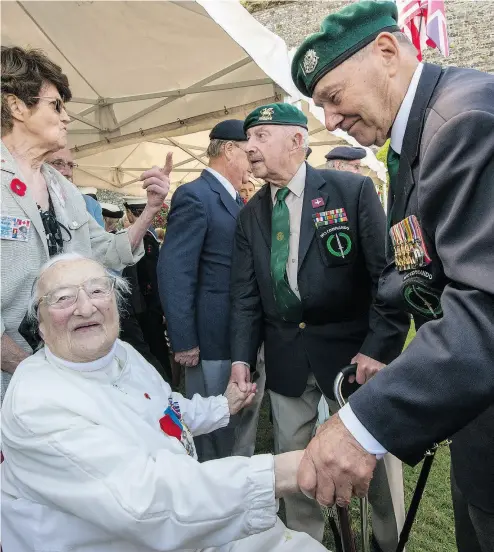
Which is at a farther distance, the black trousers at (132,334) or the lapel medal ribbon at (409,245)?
the black trousers at (132,334)

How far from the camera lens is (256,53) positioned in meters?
3.37

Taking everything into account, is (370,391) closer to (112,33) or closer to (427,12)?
(112,33)

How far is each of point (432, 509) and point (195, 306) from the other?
2040 mm

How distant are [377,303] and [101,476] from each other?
1.56 m

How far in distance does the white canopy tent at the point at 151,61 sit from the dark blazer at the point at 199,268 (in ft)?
3.69

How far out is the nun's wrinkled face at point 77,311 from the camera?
166cm

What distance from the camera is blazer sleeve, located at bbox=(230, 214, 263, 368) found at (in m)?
2.72

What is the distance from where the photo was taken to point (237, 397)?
239cm

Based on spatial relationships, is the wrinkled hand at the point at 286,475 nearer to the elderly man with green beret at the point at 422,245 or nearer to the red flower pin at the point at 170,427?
the elderly man with green beret at the point at 422,245

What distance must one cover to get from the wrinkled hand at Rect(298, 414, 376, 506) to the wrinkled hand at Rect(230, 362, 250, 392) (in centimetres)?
116

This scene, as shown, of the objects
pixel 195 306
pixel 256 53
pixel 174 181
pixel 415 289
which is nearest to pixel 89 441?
pixel 415 289

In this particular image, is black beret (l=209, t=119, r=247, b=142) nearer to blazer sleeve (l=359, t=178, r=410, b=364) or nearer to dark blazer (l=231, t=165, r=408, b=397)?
dark blazer (l=231, t=165, r=408, b=397)

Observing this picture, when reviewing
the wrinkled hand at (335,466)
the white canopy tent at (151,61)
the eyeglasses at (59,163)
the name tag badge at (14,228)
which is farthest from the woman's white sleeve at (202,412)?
the eyeglasses at (59,163)

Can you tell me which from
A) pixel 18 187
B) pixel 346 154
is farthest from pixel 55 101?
pixel 346 154
